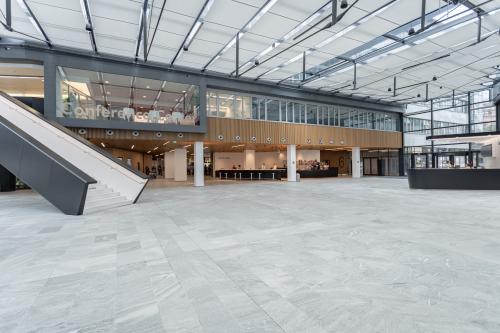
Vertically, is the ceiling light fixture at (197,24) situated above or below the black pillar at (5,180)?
above

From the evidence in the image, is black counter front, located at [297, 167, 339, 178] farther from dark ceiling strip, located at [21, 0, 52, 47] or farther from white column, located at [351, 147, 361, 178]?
dark ceiling strip, located at [21, 0, 52, 47]

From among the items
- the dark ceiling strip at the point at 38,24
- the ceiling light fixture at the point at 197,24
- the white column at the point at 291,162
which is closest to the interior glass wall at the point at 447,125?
the white column at the point at 291,162

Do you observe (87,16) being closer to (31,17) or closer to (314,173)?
(31,17)

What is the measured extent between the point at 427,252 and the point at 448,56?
14.3 meters

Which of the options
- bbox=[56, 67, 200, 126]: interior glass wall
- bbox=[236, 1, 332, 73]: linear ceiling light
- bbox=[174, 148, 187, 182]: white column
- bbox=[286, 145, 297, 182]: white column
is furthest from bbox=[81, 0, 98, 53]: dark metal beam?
bbox=[286, 145, 297, 182]: white column

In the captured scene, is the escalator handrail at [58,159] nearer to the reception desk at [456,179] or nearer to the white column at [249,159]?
the reception desk at [456,179]

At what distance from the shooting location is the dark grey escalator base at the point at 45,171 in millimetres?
7305

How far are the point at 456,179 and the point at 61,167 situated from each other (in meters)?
16.3

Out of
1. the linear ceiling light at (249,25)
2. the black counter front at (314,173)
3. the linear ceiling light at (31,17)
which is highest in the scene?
the linear ceiling light at (31,17)

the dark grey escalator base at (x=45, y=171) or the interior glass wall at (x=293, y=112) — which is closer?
the dark grey escalator base at (x=45, y=171)

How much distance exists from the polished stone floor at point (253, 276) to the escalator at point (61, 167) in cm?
139

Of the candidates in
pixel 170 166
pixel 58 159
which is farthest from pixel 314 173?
pixel 58 159

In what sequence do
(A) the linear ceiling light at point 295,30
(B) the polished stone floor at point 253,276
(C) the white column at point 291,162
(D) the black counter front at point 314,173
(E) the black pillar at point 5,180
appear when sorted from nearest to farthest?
(B) the polished stone floor at point 253,276, (A) the linear ceiling light at point 295,30, (E) the black pillar at point 5,180, (C) the white column at point 291,162, (D) the black counter front at point 314,173

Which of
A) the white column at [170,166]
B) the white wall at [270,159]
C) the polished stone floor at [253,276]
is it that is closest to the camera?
the polished stone floor at [253,276]
